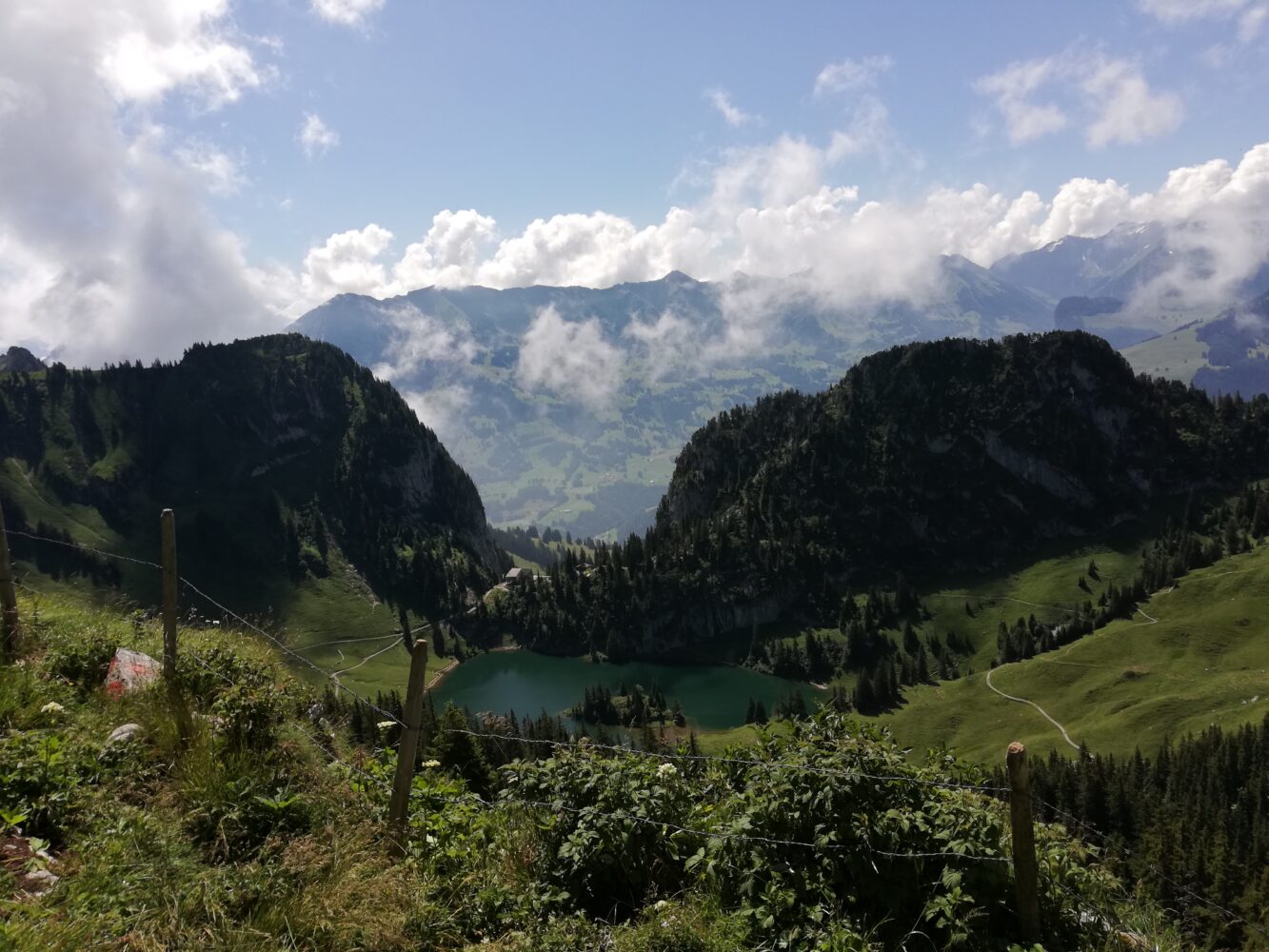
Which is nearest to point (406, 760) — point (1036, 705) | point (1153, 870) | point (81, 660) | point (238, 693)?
point (238, 693)

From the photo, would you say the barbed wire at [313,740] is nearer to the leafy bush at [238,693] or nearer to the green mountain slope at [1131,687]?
the leafy bush at [238,693]

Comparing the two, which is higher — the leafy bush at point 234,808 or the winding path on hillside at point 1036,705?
the leafy bush at point 234,808

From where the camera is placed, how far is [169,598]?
563 inches

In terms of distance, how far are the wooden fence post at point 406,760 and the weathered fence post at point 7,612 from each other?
10.6 metres

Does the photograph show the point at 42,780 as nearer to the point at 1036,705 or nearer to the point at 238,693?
the point at 238,693

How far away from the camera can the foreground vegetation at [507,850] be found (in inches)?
335

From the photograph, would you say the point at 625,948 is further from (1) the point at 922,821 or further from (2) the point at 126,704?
(2) the point at 126,704

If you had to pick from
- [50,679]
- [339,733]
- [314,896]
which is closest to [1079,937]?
[314,896]

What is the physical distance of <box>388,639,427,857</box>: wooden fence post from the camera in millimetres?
11016

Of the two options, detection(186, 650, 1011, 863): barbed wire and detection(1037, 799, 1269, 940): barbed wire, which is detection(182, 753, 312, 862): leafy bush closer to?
detection(186, 650, 1011, 863): barbed wire

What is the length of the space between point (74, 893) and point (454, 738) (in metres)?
37.2

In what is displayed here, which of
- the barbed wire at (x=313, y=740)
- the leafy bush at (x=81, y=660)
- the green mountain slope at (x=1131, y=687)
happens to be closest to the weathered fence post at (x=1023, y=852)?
the barbed wire at (x=313, y=740)

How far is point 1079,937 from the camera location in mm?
9352

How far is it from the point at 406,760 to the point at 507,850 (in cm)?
247
